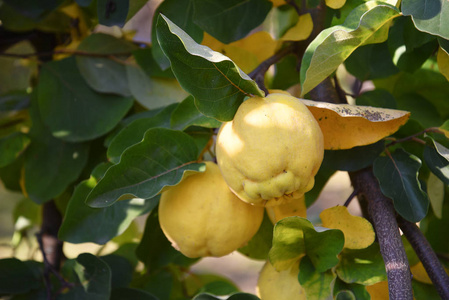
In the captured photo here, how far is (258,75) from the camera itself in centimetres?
69

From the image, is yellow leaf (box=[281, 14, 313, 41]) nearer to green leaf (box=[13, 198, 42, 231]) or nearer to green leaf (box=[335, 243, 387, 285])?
green leaf (box=[335, 243, 387, 285])

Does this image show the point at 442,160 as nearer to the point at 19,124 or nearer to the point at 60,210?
the point at 60,210

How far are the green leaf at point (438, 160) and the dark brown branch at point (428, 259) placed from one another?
0.27 ft

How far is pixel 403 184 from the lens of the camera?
0.68 m

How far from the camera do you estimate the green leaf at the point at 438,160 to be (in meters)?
0.65

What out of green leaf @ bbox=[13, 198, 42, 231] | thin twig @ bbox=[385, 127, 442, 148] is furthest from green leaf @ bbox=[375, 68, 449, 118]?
green leaf @ bbox=[13, 198, 42, 231]

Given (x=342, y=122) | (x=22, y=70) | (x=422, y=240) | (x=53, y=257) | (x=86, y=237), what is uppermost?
(x=342, y=122)

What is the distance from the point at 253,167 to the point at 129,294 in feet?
1.53

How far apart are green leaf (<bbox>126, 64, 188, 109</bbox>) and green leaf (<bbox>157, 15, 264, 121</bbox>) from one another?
38 centimetres

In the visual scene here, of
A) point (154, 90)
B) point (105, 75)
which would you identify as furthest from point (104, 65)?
point (154, 90)

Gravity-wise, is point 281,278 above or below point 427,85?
below

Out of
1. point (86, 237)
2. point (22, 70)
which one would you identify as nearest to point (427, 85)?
point (86, 237)

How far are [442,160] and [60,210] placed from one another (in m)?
0.83

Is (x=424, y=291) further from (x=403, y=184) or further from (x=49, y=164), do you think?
(x=49, y=164)
